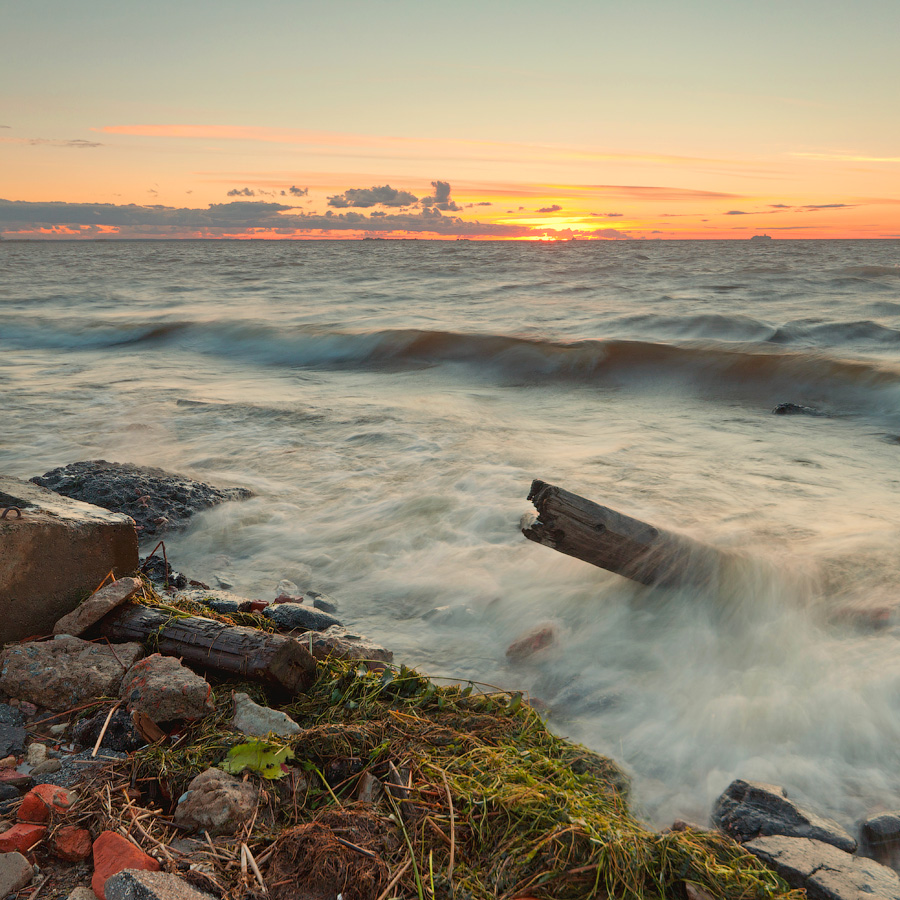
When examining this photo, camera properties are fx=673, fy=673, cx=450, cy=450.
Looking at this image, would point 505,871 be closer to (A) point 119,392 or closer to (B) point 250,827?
(B) point 250,827

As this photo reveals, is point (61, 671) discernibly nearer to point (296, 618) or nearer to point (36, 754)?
point (36, 754)

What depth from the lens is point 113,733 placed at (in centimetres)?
248

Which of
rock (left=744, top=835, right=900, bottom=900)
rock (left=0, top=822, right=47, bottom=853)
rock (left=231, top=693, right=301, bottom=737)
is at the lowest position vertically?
rock (left=744, top=835, right=900, bottom=900)

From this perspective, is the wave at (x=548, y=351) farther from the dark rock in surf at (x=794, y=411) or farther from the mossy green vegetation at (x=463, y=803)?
the mossy green vegetation at (x=463, y=803)

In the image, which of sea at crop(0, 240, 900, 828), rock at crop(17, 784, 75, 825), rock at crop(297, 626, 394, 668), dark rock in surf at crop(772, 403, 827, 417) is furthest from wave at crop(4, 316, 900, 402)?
rock at crop(17, 784, 75, 825)

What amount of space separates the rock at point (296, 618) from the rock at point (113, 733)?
965mm

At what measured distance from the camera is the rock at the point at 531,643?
3.92 m

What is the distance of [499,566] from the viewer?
500cm

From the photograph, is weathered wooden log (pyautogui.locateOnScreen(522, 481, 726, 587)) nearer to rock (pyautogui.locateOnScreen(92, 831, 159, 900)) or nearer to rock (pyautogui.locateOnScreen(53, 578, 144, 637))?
rock (pyautogui.locateOnScreen(53, 578, 144, 637))

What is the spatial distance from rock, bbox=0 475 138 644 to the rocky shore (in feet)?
0.06

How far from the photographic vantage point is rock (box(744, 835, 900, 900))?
2.10m

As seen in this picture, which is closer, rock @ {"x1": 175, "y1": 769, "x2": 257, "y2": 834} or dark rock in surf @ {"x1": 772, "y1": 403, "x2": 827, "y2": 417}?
rock @ {"x1": 175, "y1": 769, "x2": 257, "y2": 834}

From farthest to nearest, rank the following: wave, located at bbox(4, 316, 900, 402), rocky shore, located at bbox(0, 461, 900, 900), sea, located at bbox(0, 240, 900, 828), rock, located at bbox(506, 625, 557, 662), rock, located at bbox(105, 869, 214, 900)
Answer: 1. wave, located at bbox(4, 316, 900, 402)
2. rock, located at bbox(506, 625, 557, 662)
3. sea, located at bbox(0, 240, 900, 828)
4. rocky shore, located at bbox(0, 461, 900, 900)
5. rock, located at bbox(105, 869, 214, 900)

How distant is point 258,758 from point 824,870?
1888 mm
